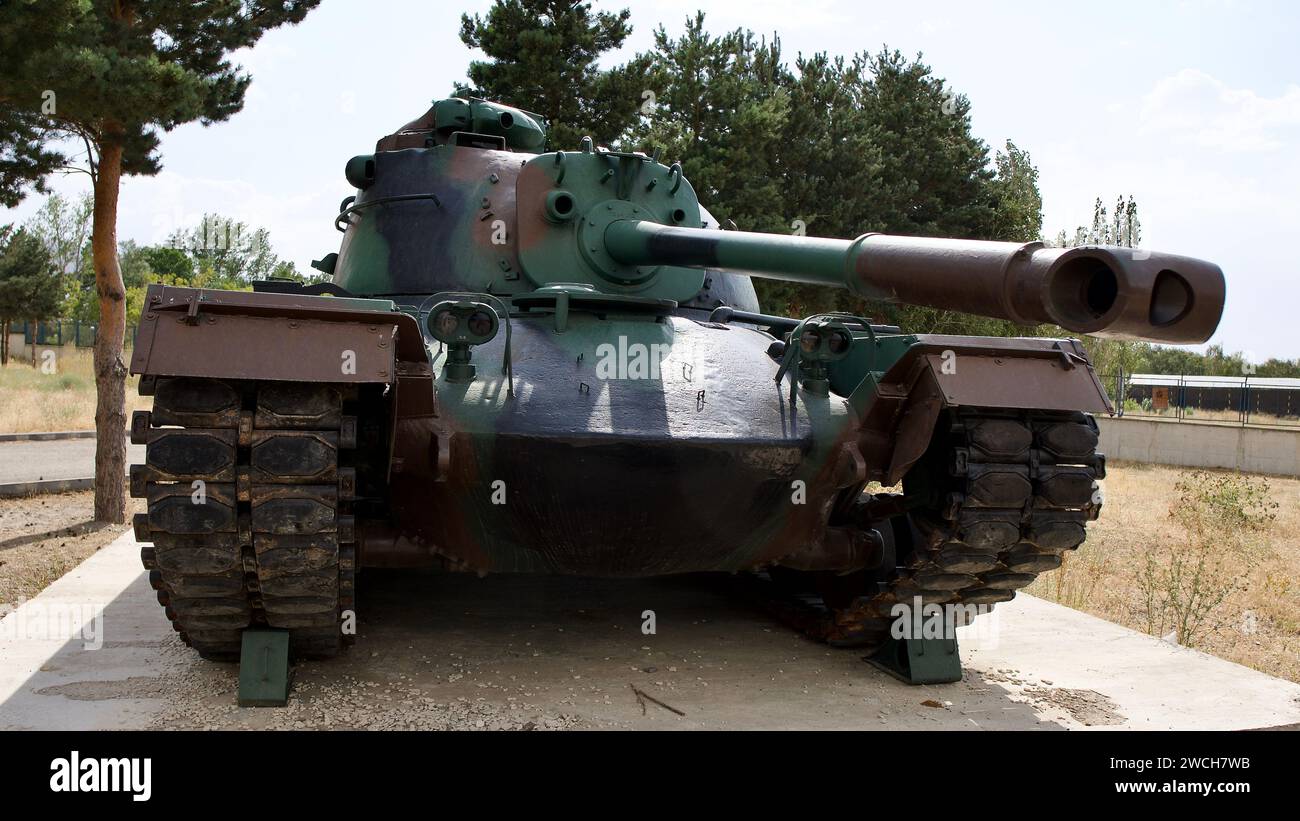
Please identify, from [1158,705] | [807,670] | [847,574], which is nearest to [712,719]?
[807,670]

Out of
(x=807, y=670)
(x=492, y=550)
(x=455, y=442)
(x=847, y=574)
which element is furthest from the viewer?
(x=847, y=574)

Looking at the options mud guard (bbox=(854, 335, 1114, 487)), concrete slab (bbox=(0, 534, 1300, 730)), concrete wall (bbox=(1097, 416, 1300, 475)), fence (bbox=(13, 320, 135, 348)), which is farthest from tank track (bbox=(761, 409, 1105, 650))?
fence (bbox=(13, 320, 135, 348))

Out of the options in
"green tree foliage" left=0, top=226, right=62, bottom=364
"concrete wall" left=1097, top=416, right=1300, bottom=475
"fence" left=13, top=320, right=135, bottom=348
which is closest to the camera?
"concrete wall" left=1097, top=416, right=1300, bottom=475

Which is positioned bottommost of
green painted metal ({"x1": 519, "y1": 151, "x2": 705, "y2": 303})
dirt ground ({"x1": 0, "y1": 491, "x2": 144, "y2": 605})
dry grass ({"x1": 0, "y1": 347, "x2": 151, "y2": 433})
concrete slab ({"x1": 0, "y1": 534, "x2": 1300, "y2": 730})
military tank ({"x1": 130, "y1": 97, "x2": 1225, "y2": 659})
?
dirt ground ({"x1": 0, "y1": 491, "x2": 144, "y2": 605})

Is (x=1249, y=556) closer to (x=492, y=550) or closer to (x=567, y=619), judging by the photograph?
(x=567, y=619)

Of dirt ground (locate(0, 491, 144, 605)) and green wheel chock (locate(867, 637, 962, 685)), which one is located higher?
green wheel chock (locate(867, 637, 962, 685))

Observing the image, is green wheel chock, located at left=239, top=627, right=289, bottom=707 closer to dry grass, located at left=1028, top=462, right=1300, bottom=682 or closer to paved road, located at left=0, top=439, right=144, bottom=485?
dry grass, located at left=1028, top=462, right=1300, bottom=682

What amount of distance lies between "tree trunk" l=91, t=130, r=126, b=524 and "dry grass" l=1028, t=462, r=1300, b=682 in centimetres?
855

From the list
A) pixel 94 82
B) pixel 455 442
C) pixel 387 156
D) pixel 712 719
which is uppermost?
pixel 94 82

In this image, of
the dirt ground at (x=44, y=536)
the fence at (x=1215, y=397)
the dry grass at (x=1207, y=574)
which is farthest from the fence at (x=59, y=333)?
the dry grass at (x=1207, y=574)

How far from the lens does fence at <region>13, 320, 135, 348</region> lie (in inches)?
1704

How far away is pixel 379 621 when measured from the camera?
21.2 feet

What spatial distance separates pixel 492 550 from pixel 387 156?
295cm

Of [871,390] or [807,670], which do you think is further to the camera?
[807,670]
